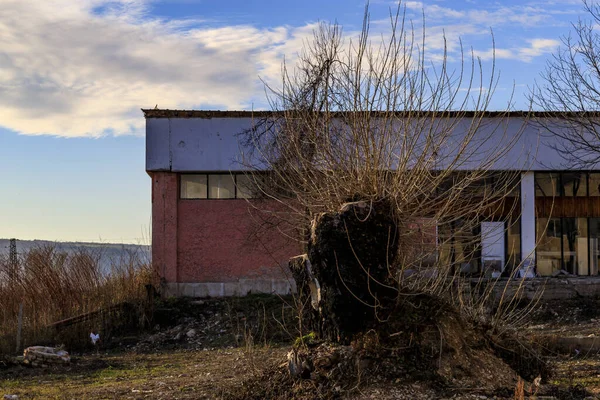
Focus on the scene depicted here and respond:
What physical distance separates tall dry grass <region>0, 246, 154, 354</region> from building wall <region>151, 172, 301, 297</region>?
1998 millimetres

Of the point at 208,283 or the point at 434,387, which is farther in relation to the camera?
the point at 208,283

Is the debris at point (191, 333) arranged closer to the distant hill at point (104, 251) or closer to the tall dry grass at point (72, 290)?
the tall dry grass at point (72, 290)

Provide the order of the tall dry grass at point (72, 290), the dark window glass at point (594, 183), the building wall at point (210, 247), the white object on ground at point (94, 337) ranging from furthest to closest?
1. the dark window glass at point (594, 183)
2. the building wall at point (210, 247)
3. the tall dry grass at point (72, 290)
4. the white object on ground at point (94, 337)

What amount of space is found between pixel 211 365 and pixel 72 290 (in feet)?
27.6

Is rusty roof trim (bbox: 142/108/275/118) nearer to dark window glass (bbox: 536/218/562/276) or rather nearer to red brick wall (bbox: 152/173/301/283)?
red brick wall (bbox: 152/173/301/283)

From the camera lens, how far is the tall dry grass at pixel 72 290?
1930cm

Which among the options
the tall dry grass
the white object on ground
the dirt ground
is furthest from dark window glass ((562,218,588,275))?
the white object on ground

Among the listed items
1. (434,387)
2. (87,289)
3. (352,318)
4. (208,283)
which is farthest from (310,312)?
(208,283)

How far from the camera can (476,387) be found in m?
8.23

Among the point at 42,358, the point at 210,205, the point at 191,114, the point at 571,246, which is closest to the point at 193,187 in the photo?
the point at 210,205

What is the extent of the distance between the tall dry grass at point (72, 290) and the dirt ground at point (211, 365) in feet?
2.85

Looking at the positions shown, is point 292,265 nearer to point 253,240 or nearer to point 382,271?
point 382,271

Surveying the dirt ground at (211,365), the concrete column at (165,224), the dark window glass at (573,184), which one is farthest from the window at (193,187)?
the dark window glass at (573,184)

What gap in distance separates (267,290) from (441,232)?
13.1 metres
